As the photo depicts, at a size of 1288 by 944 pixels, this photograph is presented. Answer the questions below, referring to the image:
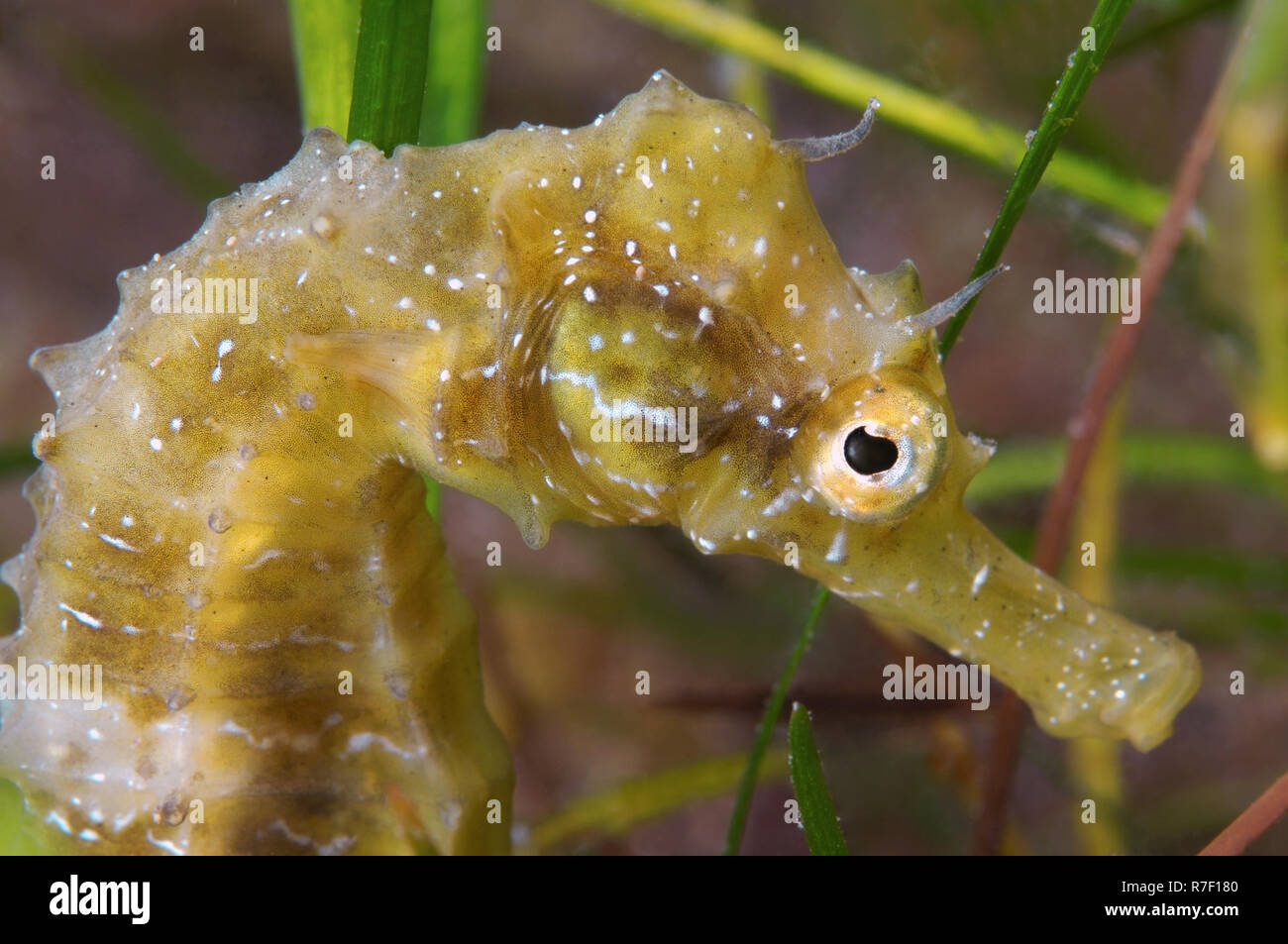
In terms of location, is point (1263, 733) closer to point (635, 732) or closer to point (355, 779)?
point (635, 732)

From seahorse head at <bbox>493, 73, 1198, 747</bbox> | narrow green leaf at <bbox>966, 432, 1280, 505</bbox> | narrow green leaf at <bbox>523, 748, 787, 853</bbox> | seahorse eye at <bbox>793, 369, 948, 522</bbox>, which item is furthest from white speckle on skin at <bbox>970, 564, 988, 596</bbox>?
narrow green leaf at <bbox>523, 748, 787, 853</bbox>

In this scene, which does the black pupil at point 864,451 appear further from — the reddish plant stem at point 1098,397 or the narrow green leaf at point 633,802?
the narrow green leaf at point 633,802

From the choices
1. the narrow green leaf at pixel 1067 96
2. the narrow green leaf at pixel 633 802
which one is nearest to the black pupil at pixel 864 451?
the narrow green leaf at pixel 1067 96

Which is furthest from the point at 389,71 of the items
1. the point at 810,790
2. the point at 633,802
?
the point at 633,802

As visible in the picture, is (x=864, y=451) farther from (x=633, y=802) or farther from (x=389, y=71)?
(x=633, y=802)
